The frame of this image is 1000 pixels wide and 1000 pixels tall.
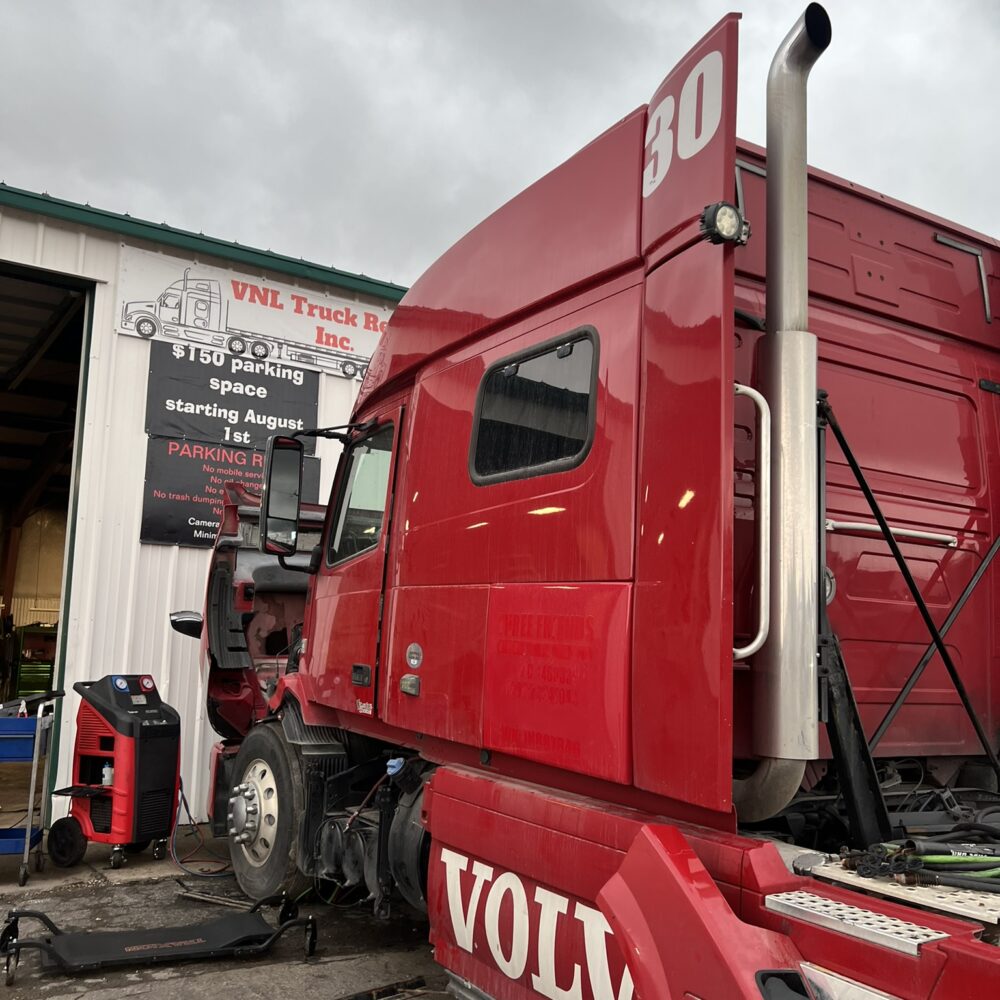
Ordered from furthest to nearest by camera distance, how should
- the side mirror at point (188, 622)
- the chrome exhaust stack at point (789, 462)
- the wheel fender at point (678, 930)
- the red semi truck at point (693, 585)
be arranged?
the side mirror at point (188, 622) → the chrome exhaust stack at point (789, 462) → the red semi truck at point (693, 585) → the wheel fender at point (678, 930)

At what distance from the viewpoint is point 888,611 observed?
9.88ft

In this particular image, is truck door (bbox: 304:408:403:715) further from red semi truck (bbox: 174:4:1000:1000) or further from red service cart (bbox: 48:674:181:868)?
red service cart (bbox: 48:674:181:868)

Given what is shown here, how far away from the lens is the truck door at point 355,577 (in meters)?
4.01

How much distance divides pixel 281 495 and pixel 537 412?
5.59 ft

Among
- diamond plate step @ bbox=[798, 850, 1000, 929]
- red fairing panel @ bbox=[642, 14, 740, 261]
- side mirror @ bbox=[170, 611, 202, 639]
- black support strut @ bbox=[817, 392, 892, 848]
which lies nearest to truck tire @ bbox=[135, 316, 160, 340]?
side mirror @ bbox=[170, 611, 202, 639]

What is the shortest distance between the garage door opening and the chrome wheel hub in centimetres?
291

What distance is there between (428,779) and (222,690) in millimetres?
3671

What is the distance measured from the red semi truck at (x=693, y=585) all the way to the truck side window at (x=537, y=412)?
1cm

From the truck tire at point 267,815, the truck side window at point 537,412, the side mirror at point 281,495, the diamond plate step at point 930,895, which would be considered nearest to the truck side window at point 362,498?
the side mirror at point 281,495

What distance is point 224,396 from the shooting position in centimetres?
812

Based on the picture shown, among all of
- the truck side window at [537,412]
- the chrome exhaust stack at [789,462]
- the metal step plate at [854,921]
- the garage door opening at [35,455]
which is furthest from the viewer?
the garage door opening at [35,455]

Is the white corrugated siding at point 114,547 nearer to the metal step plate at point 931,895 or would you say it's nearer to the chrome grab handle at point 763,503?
the chrome grab handle at point 763,503

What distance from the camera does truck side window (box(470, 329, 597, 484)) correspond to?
2.95 meters

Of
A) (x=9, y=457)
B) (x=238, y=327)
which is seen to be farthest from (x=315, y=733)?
(x=9, y=457)
